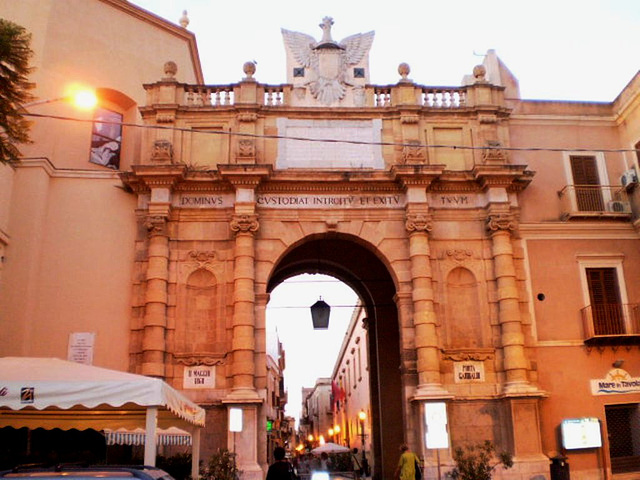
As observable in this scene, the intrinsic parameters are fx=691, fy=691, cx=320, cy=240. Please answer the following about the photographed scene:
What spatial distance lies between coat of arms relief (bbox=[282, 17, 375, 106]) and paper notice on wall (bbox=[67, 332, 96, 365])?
951 centimetres

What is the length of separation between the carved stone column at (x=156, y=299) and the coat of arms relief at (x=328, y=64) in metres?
6.15

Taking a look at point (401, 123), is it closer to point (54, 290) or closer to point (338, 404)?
point (54, 290)

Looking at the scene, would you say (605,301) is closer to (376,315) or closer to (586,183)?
(586,183)

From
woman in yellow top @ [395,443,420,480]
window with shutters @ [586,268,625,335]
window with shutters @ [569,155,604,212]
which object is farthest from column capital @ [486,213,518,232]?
woman in yellow top @ [395,443,420,480]

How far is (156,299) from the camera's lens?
60.4 ft

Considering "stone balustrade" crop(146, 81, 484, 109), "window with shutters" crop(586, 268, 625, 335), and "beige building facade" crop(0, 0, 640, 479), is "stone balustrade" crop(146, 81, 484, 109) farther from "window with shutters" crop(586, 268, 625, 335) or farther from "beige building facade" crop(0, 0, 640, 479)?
"window with shutters" crop(586, 268, 625, 335)

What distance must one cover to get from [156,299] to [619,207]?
1375 centimetres

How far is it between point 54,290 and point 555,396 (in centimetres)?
1394

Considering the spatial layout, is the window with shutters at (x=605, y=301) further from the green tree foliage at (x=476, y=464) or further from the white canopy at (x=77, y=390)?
the white canopy at (x=77, y=390)

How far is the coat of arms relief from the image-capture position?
69.0 feet

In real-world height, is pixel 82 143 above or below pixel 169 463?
above

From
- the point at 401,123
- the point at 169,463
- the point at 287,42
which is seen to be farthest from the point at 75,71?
the point at 169,463

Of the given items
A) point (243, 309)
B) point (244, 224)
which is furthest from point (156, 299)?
point (244, 224)

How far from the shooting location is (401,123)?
67.2 ft
